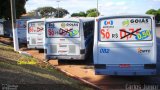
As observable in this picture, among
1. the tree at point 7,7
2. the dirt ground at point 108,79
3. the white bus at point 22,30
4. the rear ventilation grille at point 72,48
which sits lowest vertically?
the dirt ground at point 108,79

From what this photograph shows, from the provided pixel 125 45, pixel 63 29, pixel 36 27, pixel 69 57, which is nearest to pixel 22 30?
pixel 36 27

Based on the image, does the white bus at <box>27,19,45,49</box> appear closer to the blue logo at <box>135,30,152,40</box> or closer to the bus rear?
the bus rear

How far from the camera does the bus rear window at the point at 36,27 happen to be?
2537 cm

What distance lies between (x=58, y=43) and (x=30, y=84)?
1011cm

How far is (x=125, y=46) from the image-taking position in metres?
13.7

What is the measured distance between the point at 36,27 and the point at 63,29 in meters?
6.69

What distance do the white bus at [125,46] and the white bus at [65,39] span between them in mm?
5173

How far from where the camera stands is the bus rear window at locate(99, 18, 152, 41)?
13773 mm

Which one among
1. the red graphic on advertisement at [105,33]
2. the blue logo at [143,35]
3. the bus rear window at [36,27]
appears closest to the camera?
the blue logo at [143,35]

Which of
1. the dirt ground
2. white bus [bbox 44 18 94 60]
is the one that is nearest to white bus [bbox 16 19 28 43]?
white bus [bbox 44 18 94 60]

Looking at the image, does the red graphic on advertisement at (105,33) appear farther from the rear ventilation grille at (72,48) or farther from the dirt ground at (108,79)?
the rear ventilation grille at (72,48)

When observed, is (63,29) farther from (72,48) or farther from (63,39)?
(72,48)

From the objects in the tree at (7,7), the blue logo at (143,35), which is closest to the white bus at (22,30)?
the tree at (7,7)

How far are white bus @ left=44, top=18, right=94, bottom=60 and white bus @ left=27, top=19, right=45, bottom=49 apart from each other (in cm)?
594
